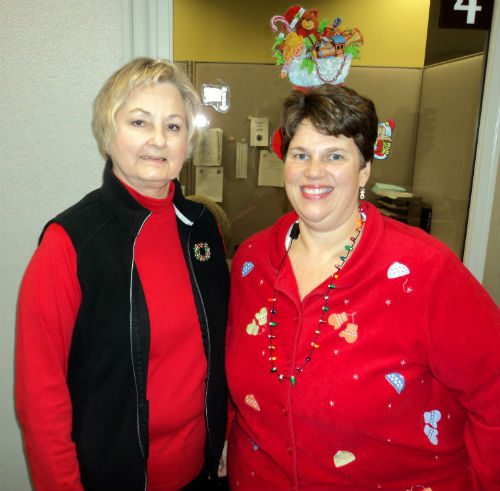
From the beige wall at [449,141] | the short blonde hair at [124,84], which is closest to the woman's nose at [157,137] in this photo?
the short blonde hair at [124,84]

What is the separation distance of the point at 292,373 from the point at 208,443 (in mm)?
382

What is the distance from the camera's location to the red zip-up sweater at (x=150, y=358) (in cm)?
100

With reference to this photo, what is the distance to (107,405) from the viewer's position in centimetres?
109

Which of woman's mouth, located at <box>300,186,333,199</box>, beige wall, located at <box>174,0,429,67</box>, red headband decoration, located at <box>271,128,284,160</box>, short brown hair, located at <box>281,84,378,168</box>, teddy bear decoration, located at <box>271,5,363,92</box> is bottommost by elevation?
woman's mouth, located at <box>300,186,333,199</box>

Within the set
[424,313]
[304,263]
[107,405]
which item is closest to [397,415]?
[424,313]

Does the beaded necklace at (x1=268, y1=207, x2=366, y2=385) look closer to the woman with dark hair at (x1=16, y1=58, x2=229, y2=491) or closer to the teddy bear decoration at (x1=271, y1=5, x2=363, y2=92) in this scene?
the woman with dark hair at (x1=16, y1=58, x2=229, y2=491)

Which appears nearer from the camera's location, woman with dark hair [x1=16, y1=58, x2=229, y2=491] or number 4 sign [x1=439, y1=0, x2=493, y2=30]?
woman with dark hair [x1=16, y1=58, x2=229, y2=491]

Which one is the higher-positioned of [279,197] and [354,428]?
[279,197]

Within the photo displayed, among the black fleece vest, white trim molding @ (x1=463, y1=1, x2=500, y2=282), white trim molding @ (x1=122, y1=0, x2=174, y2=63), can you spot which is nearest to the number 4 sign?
white trim molding @ (x1=463, y1=1, x2=500, y2=282)

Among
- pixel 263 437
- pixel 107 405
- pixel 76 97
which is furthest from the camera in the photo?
pixel 76 97

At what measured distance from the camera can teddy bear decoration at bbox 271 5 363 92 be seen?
1.31 m

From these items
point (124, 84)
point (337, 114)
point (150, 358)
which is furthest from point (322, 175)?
point (150, 358)

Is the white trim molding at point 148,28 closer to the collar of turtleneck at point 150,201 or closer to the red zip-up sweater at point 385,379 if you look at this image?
the collar of turtleneck at point 150,201

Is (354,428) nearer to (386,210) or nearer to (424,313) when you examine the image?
(424,313)
